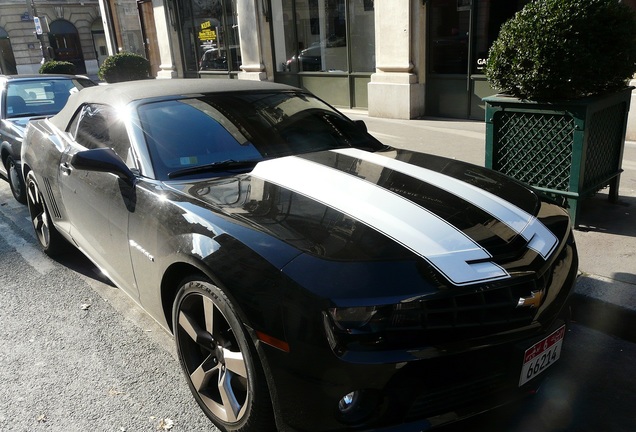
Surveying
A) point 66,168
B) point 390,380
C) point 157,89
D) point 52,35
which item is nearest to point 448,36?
point 157,89

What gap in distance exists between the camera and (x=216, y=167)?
3.06m

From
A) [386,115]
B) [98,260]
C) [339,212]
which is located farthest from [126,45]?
[339,212]

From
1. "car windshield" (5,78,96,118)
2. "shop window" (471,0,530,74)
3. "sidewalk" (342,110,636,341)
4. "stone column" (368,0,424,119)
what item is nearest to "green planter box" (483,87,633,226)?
"sidewalk" (342,110,636,341)

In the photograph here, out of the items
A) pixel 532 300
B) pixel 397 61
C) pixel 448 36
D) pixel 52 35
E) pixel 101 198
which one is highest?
pixel 52 35

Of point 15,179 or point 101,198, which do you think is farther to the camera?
point 15,179

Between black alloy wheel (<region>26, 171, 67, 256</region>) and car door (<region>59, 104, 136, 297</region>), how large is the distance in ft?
→ 2.65

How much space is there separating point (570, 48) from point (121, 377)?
12.9 ft

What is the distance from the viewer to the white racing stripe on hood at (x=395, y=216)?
6.73ft

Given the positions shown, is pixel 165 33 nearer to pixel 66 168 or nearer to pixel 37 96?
pixel 37 96

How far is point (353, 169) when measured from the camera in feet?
9.77

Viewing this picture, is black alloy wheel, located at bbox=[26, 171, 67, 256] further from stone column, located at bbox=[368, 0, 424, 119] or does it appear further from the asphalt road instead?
stone column, located at bbox=[368, 0, 424, 119]

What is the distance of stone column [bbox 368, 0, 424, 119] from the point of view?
982 centimetres

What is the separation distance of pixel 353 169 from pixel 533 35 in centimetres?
227

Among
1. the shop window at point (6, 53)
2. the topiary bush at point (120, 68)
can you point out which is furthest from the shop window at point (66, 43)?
the topiary bush at point (120, 68)
